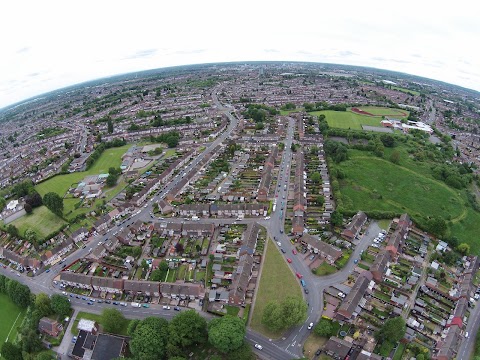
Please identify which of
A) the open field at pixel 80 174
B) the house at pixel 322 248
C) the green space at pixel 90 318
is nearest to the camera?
the green space at pixel 90 318

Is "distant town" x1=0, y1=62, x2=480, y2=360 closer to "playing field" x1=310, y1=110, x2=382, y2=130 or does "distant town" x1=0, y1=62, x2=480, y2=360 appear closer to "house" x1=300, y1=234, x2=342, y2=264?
"house" x1=300, y1=234, x2=342, y2=264

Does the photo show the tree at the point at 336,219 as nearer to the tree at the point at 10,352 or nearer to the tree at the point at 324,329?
the tree at the point at 324,329

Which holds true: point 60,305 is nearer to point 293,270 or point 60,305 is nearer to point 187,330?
point 187,330

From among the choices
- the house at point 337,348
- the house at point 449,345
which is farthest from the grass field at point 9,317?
the house at point 449,345

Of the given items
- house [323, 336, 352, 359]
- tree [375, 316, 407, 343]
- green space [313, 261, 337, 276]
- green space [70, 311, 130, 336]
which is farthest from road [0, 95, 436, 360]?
tree [375, 316, 407, 343]

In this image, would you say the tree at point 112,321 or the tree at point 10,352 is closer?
the tree at point 10,352

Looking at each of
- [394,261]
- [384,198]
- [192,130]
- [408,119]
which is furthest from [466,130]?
[192,130]

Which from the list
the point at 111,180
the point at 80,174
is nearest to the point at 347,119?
the point at 111,180
